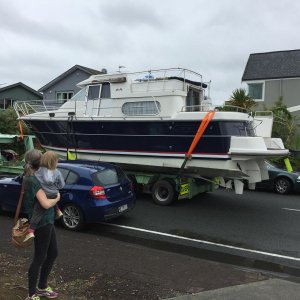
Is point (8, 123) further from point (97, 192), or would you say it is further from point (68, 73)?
point (97, 192)

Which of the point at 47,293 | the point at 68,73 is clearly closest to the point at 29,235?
the point at 47,293

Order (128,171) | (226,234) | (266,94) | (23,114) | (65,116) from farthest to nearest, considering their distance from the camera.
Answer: (266,94) → (23,114) → (65,116) → (128,171) → (226,234)

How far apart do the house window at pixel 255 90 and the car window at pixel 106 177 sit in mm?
20991

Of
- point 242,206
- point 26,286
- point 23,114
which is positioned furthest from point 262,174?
point 23,114

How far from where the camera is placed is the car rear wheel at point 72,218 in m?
8.68

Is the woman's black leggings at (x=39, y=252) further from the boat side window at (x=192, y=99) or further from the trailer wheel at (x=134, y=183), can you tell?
the boat side window at (x=192, y=99)

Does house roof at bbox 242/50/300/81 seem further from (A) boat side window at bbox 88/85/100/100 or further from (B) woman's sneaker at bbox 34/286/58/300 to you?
(B) woman's sneaker at bbox 34/286/58/300

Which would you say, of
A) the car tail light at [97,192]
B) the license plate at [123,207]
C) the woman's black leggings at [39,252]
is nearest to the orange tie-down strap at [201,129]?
the license plate at [123,207]

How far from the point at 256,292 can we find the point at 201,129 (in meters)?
6.33

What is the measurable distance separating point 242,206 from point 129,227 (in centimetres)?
424

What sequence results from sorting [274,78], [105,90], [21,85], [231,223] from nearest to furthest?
[231,223] < [105,90] < [274,78] < [21,85]

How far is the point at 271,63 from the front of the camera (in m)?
29.4

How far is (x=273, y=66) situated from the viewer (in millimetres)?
28984

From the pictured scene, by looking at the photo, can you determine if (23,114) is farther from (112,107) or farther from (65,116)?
(112,107)
